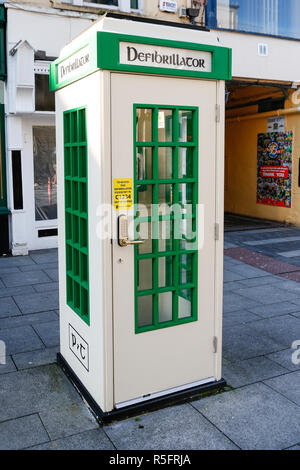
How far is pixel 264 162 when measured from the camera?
583 inches

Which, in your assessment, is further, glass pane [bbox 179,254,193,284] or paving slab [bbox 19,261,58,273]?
paving slab [bbox 19,261,58,273]

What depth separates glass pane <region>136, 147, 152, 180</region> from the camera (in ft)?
12.5

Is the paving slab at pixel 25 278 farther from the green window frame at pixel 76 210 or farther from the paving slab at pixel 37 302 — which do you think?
the green window frame at pixel 76 210

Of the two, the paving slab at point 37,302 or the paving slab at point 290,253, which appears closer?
the paving slab at point 37,302

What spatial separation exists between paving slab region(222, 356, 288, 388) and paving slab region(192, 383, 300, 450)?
5.0 inches

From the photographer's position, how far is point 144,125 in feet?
12.4

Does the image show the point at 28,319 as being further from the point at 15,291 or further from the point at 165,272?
the point at 165,272

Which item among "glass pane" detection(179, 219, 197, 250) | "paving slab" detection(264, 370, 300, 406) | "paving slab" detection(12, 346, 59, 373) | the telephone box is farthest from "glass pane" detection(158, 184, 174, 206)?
"paving slab" detection(12, 346, 59, 373)

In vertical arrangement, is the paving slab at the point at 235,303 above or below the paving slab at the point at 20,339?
above

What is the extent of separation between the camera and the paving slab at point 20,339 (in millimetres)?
5321

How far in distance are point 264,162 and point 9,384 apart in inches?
468

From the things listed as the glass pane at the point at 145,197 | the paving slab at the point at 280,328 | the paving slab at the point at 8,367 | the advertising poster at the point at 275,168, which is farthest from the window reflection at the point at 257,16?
the paving slab at the point at 8,367

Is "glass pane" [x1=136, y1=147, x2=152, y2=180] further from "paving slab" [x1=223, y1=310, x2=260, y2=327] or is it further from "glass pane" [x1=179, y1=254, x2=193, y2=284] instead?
"paving slab" [x1=223, y1=310, x2=260, y2=327]
